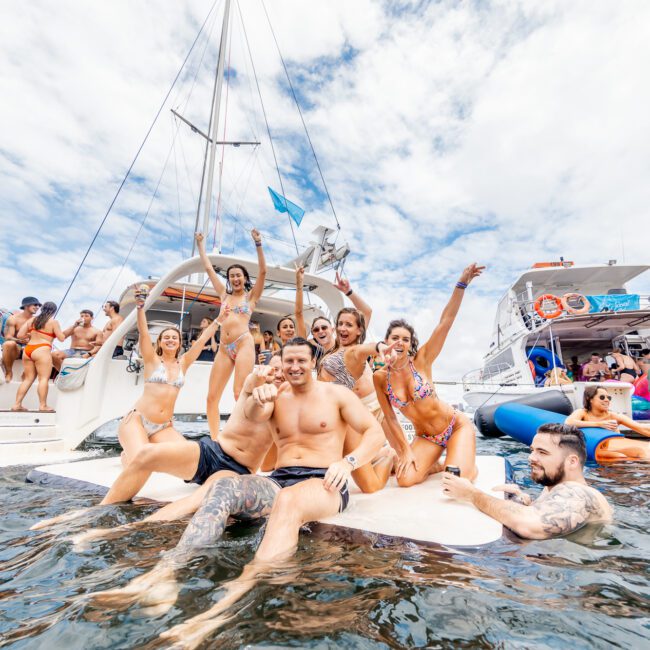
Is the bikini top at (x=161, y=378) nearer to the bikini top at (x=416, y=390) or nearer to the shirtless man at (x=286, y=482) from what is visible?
the shirtless man at (x=286, y=482)

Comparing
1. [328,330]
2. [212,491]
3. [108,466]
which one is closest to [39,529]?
[212,491]

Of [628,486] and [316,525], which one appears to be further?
[628,486]

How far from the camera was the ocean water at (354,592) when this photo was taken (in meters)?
1.45

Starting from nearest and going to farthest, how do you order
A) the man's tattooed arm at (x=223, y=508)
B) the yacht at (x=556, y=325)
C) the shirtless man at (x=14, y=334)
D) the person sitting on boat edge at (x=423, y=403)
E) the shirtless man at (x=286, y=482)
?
1. the shirtless man at (x=286, y=482)
2. the man's tattooed arm at (x=223, y=508)
3. the person sitting on boat edge at (x=423, y=403)
4. the shirtless man at (x=14, y=334)
5. the yacht at (x=556, y=325)

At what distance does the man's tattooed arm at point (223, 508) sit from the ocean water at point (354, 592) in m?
0.10

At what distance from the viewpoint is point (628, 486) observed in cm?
438

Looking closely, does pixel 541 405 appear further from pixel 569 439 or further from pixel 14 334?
pixel 14 334

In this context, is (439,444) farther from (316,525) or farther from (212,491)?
(212,491)

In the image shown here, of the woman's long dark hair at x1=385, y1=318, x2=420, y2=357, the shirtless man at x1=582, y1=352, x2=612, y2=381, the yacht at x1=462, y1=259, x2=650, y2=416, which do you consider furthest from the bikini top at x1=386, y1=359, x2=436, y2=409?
the shirtless man at x1=582, y1=352, x2=612, y2=381

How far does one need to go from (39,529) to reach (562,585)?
3221mm

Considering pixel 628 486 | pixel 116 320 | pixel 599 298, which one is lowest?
pixel 628 486

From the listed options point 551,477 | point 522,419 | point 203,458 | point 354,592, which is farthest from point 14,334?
point 522,419

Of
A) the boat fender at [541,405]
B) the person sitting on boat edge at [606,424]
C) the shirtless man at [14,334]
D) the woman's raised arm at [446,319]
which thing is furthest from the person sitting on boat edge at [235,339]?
the boat fender at [541,405]

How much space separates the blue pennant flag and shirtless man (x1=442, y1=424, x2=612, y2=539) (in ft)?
34.5
